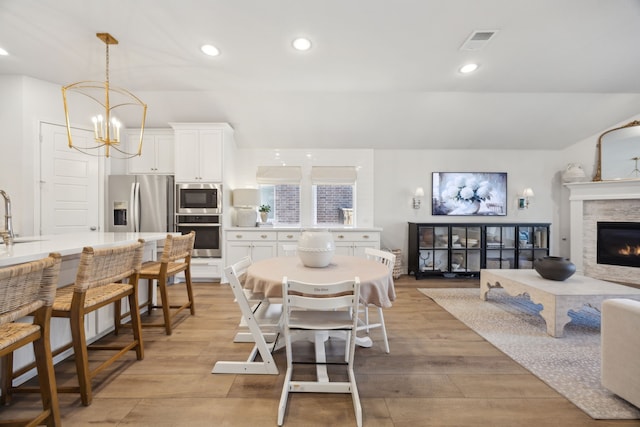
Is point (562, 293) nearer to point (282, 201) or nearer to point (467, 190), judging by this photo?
point (467, 190)

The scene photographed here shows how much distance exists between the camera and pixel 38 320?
1363 millimetres

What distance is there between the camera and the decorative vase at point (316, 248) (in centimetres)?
209

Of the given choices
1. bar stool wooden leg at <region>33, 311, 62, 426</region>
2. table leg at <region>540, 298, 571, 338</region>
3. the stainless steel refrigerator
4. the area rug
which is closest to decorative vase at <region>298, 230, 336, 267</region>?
bar stool wooden leg at <region>33, 311, 62, 426</region>

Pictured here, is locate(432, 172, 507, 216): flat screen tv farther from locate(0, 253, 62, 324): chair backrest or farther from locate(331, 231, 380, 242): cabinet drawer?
locate(0, 253, 62, 324): chair backrest

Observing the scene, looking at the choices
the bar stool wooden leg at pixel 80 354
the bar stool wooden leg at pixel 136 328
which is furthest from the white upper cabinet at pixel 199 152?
the bar stool wooden leg at pixel 80 354

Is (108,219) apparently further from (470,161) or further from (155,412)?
(470,161)

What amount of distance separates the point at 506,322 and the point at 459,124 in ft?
10.4

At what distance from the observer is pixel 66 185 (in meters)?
3.96

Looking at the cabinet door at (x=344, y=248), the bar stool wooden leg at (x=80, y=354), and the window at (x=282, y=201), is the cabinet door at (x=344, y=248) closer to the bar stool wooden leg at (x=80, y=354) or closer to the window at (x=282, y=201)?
the window at (x=282, y=201)

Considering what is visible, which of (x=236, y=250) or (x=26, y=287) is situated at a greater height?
(x=26, y=287)

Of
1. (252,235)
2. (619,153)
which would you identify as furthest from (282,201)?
(619,153)

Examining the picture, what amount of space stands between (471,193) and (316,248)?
426 cm

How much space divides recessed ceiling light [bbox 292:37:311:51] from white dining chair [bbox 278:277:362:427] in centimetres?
246

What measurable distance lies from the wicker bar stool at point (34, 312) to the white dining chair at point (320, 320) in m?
1.14
